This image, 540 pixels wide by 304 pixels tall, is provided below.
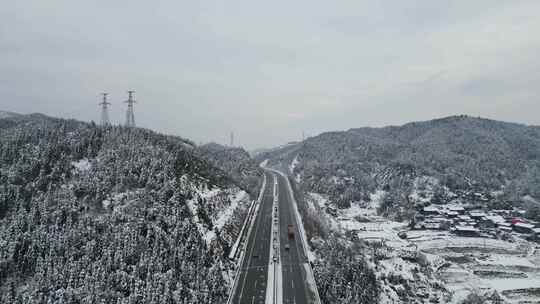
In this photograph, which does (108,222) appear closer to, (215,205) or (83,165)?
(215,205)

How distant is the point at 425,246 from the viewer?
99625 mm

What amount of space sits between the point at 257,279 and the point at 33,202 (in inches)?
2153

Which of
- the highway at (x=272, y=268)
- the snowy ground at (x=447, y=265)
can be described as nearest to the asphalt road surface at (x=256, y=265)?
the highway at (x=272, y=268)

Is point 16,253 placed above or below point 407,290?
above

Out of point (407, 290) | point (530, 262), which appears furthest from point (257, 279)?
point (530, 262)

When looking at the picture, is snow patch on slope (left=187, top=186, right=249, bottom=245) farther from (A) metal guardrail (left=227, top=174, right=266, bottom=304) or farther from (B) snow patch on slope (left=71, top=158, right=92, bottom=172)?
(B) snow patch on slope (left=71, top=158, right=92, bottom=172)

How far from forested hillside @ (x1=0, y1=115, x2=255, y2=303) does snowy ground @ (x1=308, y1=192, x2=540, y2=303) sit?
3923 cm

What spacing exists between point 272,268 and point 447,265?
4799 cm

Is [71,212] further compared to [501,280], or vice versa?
[501,280]

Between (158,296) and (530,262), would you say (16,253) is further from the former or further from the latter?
(530,262)

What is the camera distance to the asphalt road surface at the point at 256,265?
59.8 metres

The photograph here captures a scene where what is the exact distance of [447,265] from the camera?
8681 cm

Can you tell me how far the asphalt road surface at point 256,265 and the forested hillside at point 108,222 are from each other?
11.4ft

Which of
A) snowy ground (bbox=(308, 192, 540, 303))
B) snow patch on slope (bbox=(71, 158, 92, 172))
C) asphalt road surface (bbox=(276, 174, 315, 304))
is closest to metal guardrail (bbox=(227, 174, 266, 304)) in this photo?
asphalt road surface (bbox=(276, 174, 315, 304))
